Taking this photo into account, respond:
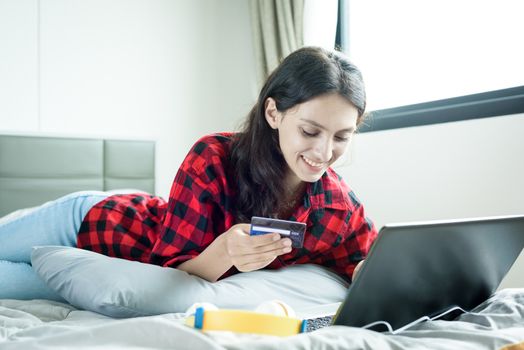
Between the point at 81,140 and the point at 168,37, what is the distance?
0.90 metres

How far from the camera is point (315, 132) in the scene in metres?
1.26

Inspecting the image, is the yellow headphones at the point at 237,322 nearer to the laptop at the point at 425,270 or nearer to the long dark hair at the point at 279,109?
the laptop at the point at 425,270

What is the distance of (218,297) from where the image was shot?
112 centimetres

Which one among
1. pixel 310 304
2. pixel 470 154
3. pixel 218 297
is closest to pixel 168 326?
pixel 218 297

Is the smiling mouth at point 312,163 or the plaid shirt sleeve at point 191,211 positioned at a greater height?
the smiling mouth at point 312,163

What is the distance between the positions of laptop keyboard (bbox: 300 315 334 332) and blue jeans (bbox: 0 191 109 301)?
2.33 feet

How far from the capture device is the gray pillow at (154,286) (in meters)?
1.05

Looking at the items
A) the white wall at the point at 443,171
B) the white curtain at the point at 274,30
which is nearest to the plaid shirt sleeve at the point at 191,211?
the white wall at the point at 443,171

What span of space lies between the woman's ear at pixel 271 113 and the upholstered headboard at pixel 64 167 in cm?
125

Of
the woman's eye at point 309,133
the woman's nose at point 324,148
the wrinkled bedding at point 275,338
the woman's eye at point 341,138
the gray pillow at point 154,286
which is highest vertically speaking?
the woman's eye at point 309,133

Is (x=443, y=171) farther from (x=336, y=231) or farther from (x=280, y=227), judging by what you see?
(x=280, y=227)

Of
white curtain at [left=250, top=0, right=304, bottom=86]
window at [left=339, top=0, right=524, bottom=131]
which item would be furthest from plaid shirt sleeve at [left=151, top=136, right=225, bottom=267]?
white curtain at [left=250, top=0, right=304, bottom=86]

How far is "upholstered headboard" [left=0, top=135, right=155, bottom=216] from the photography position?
2180 mm

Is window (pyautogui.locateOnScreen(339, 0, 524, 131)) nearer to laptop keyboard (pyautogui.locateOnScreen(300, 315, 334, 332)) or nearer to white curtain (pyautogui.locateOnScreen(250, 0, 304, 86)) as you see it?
white curtain (pyautogui.locateOnScreen(250, 0, 304, 86))
